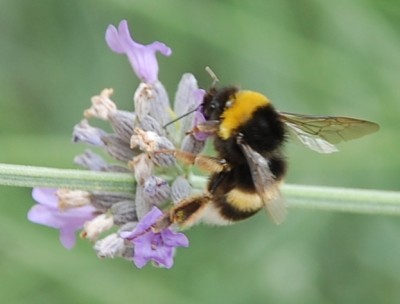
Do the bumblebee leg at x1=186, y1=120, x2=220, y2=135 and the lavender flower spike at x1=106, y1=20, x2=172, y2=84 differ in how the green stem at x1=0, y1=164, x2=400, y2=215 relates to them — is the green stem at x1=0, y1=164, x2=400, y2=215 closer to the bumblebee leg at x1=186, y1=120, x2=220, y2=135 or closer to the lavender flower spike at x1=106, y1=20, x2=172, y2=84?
the bumblebee leg at x1=186, y1=120, x2=220, y2=135

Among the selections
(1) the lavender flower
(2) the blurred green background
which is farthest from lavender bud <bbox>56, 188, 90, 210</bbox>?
(2) the blurred green background

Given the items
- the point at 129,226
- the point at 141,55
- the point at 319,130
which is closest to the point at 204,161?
the point at 129,226

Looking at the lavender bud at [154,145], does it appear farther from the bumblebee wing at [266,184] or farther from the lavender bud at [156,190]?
the bumblebee wing at [266,184]

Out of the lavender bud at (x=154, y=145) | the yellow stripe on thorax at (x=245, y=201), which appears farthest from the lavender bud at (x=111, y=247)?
the yellow stripe on thorax at (x=245, y=201)

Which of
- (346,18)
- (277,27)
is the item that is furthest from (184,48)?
(346,18)

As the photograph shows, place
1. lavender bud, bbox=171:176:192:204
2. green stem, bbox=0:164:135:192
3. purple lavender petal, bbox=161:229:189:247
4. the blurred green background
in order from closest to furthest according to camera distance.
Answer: green stem, bbox=0:164:135:192
purple lavender petal, bbox=161:229:189:247
lavender bud, bbox=171:176:192:204
the blurred green background

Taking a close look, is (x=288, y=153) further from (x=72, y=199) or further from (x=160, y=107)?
(x=72, y=199)

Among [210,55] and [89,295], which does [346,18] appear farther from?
[89,295]
